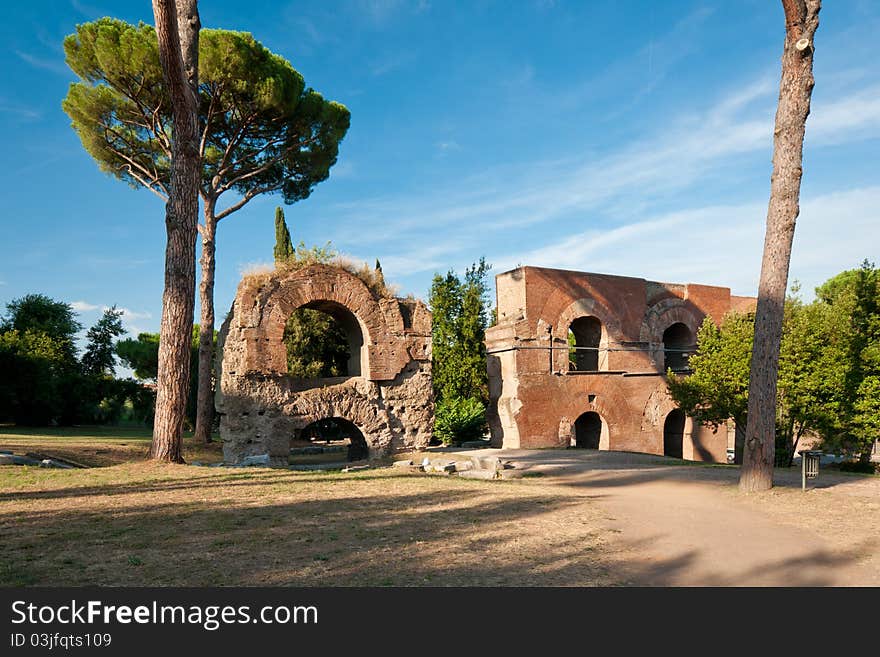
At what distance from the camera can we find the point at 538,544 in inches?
198

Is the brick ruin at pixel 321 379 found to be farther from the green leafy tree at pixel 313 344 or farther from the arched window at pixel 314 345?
the green leafy tree at pixel 313 344

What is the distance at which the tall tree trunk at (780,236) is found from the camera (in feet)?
27.0

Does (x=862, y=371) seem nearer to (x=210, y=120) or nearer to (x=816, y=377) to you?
(x=816, y=377)

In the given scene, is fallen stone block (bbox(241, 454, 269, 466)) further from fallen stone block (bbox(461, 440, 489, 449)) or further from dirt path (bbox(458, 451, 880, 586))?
fallen stone block (bbox(461, 440, 489, 449))

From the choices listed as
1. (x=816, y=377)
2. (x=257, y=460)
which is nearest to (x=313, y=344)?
(x=257, y=460)

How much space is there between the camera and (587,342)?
18984 millimetres

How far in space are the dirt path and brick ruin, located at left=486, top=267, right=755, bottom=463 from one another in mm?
6074

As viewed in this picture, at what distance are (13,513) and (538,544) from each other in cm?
446

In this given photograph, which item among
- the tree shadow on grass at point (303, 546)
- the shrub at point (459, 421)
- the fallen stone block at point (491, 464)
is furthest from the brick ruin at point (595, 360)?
the tree shadow on grass at point (303, 546)

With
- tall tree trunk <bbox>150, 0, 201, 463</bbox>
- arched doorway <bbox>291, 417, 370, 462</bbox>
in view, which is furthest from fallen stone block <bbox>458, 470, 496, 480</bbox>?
tall tree trunk <bbox>150, 0, 201, 463</bbox>

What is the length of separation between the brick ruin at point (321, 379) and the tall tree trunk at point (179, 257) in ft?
8.23

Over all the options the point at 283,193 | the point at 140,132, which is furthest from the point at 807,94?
the point at 140,132

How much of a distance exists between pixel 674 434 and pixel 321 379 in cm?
1201

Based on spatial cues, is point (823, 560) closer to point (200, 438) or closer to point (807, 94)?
point (807, 94)
